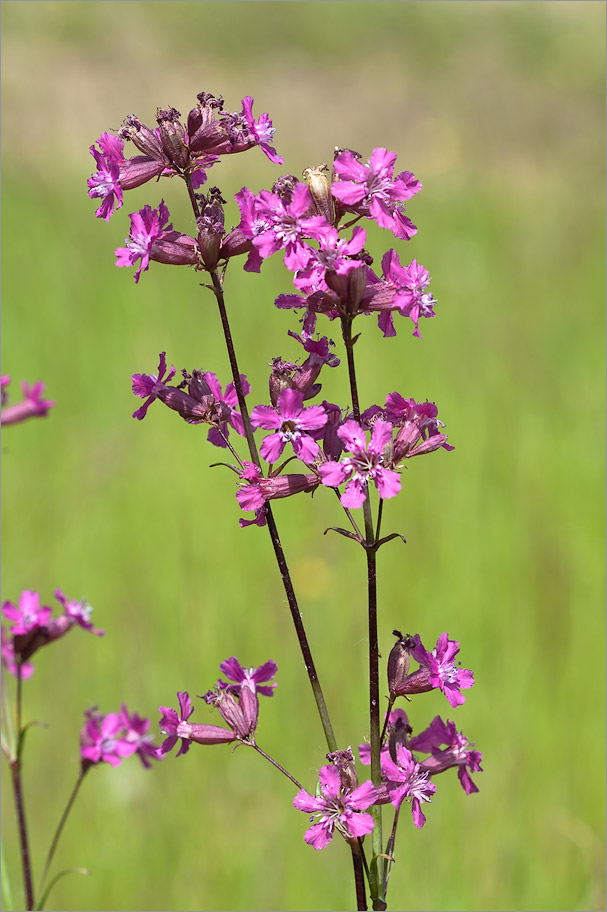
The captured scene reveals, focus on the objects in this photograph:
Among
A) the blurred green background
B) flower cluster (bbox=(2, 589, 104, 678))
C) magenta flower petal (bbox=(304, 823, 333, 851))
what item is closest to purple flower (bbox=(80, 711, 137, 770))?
flower cluster (bbox=(2, 589, 104, 678))

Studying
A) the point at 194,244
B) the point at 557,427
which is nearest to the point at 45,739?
the point at 194,244

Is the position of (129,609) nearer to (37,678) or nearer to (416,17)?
(37,678)

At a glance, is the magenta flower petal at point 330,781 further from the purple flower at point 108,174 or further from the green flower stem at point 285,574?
the purple flower at point 108,174

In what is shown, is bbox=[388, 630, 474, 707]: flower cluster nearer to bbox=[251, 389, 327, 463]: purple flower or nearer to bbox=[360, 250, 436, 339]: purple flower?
bbox=[251, 389, 327, 463]: purple flower

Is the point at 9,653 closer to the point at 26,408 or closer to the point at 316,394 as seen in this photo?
the point at 26,408

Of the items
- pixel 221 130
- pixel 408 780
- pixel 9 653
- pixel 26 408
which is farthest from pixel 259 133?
pixel 9 653

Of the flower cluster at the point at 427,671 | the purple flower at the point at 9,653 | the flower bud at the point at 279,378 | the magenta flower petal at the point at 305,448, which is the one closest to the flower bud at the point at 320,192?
the flower bud at the point at 279,378
